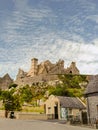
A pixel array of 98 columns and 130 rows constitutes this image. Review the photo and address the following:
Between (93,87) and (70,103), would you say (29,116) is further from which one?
(93,87)

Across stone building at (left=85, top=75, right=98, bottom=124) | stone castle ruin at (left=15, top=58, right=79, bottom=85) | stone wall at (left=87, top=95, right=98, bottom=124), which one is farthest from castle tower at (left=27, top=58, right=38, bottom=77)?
stone wall at (left=87, top=95, right=98, bottom=124)

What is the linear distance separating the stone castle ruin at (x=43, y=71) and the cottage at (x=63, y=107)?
6215 centimetres

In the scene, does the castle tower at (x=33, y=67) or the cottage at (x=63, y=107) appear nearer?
the cottage at (x=63, y=107)

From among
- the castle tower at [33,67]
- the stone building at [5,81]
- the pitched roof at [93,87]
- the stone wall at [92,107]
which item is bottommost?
the stone wall at [92,107]

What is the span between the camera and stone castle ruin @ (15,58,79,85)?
418 ft

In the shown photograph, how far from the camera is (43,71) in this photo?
14338cm

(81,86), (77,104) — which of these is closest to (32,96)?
(81,86)

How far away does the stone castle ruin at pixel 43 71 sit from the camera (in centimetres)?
12738

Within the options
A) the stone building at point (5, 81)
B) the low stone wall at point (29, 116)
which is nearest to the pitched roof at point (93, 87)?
the low stone wall at point (29, 116)

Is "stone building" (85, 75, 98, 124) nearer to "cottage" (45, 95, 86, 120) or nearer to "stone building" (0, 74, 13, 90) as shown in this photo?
"cottage" (45, 95, 86, 120)

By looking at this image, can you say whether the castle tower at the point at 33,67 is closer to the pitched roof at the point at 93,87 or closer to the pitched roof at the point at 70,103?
the pitched roof at the point at 70,103

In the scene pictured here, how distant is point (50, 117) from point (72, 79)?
60.9 metres

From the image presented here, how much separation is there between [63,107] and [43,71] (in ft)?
276

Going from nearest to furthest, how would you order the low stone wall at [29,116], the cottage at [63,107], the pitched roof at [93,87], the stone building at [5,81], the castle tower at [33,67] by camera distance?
the pitched roof at [93,87], the low stone wall at [29,116], the cottage at [63,107], the stone building at [5,81], the castle tower at [33,67]
